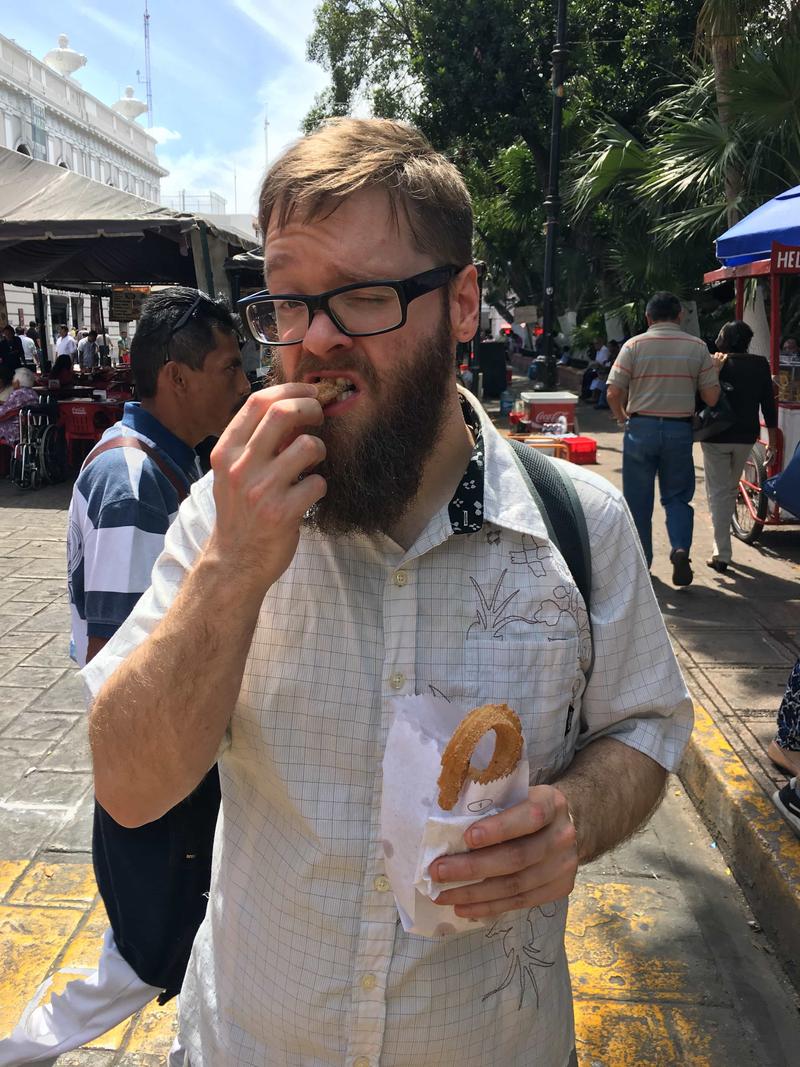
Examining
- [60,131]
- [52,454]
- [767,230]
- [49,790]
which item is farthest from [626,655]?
[60,131]

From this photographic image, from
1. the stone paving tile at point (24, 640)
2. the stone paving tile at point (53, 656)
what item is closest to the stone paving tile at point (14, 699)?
the stone paving tile at point (53, 656)

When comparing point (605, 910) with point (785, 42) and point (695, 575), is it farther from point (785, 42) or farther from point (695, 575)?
point (785, 42)

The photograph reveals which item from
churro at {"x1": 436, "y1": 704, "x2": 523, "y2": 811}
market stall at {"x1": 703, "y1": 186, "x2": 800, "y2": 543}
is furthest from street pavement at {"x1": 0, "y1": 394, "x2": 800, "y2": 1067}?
market stall at {"x1": 703, "y1": 186, "x2": 800, "y2": 543}

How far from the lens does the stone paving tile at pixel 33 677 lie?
17.1 feet

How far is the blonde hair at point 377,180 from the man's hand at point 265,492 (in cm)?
37

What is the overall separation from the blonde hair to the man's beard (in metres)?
0.16

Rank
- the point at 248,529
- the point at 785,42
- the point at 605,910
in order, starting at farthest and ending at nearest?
the point at 785,42, the point at 605,910, the point at 248,529

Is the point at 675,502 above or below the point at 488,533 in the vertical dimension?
below

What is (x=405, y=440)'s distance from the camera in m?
1.35

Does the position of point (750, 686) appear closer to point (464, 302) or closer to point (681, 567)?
point (681, 567)

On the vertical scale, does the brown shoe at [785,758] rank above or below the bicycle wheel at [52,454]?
below

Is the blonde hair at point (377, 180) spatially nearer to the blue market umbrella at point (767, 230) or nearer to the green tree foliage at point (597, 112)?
the blue market umbrella at point (767, 230)

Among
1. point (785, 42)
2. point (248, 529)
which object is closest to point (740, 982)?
point (248, 529)

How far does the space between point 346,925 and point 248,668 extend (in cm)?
39
